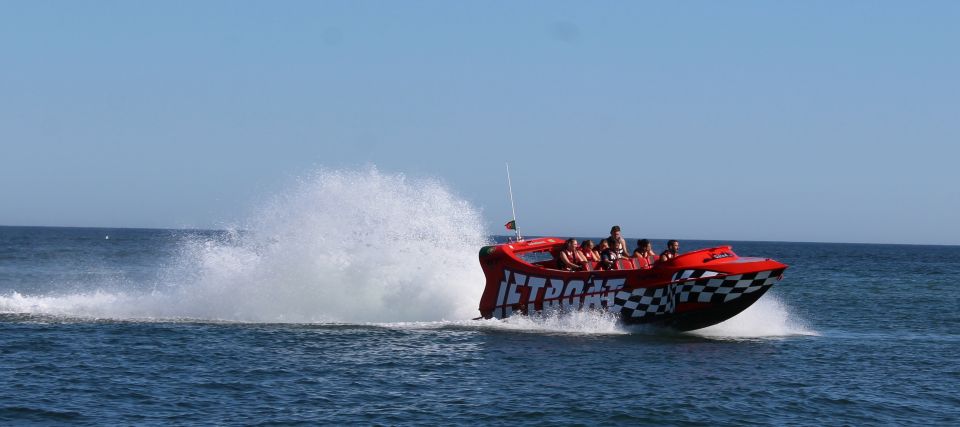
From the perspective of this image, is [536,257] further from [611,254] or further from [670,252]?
[670,252]

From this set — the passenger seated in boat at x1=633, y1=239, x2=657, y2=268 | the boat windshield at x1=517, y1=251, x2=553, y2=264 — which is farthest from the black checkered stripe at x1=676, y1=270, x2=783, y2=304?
the boat windshield at x1=517, y1=251, x2=553, y2=264

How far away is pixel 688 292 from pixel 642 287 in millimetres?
787

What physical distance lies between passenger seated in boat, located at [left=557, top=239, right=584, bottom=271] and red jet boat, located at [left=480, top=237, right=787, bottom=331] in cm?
28

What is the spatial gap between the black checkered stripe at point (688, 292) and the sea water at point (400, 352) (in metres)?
0.53

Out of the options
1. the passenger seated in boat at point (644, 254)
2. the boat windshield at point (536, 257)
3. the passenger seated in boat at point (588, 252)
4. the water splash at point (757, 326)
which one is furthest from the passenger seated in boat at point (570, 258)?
the water splash at point (757, 326)

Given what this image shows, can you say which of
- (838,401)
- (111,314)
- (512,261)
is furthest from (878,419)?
(111,314)

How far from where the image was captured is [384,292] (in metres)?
22.4

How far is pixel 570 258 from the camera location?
2009 cm

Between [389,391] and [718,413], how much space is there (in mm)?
4162

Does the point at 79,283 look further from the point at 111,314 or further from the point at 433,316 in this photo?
the point at 433,316

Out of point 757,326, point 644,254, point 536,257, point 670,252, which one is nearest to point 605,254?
point 644,254

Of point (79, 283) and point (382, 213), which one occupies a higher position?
point (382, 213)

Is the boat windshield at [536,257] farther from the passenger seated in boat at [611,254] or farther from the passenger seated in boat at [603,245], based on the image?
the passenger seated in boat at [611,254]

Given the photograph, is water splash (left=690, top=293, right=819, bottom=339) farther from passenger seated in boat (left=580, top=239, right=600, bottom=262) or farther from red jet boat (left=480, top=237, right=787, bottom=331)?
passenger seated in boat (left=580, top=239, right=600, bottom=262)
